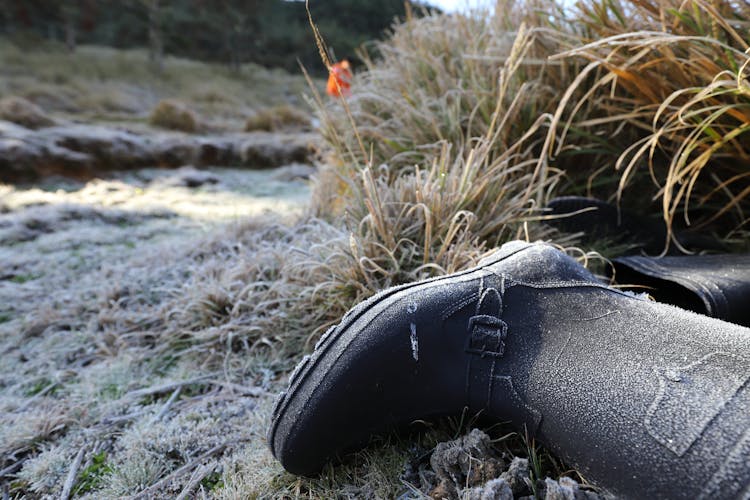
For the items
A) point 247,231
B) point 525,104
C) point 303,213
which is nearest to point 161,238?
point 247,231

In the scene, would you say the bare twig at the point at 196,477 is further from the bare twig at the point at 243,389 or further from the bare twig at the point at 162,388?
the bare twig at the point at 162,388

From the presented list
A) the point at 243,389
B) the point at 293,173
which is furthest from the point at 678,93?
the point at 293,173

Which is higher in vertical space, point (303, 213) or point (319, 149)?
point (319, 149)

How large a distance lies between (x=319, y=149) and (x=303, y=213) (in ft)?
1.82

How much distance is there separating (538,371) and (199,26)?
22982mm

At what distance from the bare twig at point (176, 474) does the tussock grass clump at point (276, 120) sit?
8.09 metres

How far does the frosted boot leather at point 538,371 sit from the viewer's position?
19.8 inches

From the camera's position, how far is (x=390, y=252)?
41.6 inches

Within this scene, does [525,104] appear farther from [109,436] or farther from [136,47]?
[136,47]

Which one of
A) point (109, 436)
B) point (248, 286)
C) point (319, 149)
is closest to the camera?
point (109, 436)

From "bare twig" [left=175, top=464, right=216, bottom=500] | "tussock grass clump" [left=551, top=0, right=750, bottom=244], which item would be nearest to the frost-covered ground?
"bare twig" [left=175, top=464, right=216, bottom=500]

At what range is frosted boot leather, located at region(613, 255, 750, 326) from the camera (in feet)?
2.74

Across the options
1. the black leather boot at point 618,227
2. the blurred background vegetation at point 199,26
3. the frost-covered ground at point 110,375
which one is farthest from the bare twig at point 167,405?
the blurred background vegetation at point 199,26

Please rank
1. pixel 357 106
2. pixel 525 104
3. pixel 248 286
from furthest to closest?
pixel 357 106 < pixel 525 104 < pixel 248 286
